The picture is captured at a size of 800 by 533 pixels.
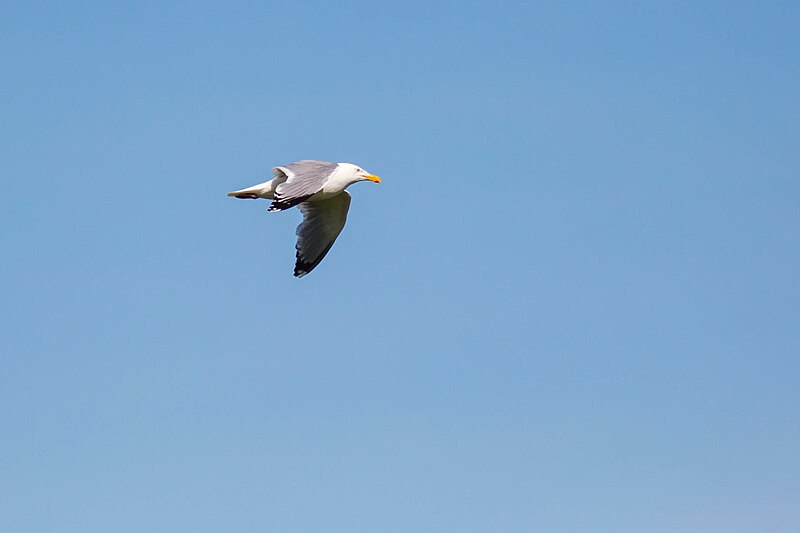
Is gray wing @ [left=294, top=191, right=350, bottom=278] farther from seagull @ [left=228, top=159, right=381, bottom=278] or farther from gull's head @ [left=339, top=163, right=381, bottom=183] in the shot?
gull's head @ [left=339, top=163, right=381, bottom=183]

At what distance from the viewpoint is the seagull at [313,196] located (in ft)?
49.3

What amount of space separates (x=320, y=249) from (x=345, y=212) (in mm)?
584

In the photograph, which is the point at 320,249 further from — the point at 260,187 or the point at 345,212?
the point at 260,187

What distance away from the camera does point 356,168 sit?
54.2ft

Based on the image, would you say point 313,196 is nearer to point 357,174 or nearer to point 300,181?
point 357,174

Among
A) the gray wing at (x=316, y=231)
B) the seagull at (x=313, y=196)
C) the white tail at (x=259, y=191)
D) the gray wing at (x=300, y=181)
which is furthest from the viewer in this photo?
the gray wing at (x=316, y=231)

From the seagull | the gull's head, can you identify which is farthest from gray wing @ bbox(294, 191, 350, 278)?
the gull's head

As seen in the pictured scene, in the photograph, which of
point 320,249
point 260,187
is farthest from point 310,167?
point 320,249

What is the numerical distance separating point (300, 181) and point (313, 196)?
119 centimetres

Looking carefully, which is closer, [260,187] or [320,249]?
[260,187]

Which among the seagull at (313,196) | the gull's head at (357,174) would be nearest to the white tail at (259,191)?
the seagull at (313,196)

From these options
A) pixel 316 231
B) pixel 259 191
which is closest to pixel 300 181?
pixel 259 191

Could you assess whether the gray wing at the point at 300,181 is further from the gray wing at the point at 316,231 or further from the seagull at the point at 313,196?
the gray wing at the point at 316,231

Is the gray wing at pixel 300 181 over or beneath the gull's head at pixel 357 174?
beneath
